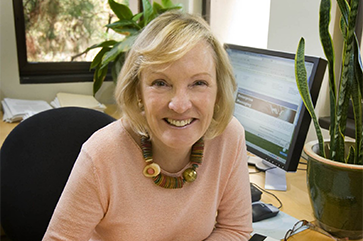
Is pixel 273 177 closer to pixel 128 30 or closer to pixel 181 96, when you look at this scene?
pixel 181 96

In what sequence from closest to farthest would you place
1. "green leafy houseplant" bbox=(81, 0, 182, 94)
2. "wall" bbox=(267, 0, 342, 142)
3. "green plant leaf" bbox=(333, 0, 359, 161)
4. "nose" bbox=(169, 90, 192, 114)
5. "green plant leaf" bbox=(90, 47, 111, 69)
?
"nose" bbox=(169, 90, 192, 114) → "green plant leaf" bbox=(333, 0, 359, 161) → "wall" bbox=(267, 0, 342, 142) → "green leafy houseplant" bbox=(81, 0, 182, 94) → "green plant leaf" bbox=(90, 47, 111, 69)

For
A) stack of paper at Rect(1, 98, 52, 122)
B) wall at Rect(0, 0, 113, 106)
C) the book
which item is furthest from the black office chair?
wall at Rect(0, 0, 113, 106)

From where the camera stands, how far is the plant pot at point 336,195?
3.26ft

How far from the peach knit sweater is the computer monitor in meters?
0.23

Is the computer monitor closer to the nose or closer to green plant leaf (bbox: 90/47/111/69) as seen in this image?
the nose

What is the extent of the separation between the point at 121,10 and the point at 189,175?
1553 millimetres

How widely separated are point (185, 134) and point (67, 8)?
205cm

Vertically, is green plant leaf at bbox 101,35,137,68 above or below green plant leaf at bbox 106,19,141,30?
below

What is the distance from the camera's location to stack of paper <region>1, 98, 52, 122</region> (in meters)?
2.24

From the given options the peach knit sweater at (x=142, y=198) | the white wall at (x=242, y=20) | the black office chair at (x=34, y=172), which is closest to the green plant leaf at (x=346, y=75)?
the peach knit sweater at (x=142, y=198)

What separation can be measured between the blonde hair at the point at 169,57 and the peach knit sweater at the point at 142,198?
6 cm

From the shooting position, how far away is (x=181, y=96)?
36.0 inches

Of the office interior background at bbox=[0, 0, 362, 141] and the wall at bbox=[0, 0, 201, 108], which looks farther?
the wall at bbox=[0, 0, 201, 108]

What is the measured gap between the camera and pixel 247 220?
112cm
